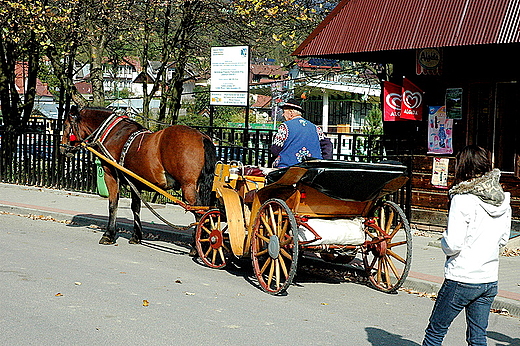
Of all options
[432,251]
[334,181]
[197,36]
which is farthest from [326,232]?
[197,36]

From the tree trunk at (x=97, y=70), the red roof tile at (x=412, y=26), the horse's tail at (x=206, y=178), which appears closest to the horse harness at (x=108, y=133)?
the horse's tail at (x=206, y=178)

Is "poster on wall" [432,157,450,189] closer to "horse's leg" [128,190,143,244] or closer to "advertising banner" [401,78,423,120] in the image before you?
"advertising banner" [401,78,423,120]

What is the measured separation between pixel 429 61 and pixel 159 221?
19.5ft

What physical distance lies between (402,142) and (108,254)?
5.78 m

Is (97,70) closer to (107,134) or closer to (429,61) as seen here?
(107,134)

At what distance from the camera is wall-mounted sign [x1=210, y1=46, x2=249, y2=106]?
52.5ft

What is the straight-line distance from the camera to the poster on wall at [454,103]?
12609 mm

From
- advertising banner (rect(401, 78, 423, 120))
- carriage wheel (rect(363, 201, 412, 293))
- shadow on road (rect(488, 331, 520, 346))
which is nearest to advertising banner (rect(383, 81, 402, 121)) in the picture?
advertising banner (rect(401, 78, 423, 120))

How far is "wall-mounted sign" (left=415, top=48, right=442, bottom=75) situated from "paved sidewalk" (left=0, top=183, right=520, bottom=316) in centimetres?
286

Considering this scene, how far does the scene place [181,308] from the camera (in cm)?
755

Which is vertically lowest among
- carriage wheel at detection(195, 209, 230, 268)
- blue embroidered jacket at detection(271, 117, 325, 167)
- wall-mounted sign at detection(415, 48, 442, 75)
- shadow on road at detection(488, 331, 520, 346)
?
shadow on road at detection(488, 331, 520, 346)

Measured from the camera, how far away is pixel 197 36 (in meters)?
22.4

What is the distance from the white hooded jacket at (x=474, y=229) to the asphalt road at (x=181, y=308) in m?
1.81

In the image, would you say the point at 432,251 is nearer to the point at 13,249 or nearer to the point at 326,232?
the point at 326,232
